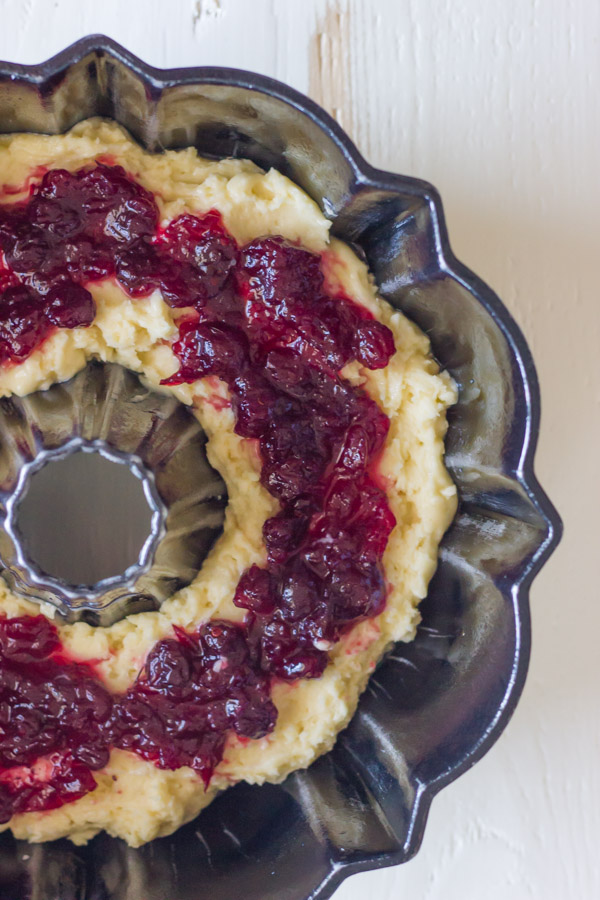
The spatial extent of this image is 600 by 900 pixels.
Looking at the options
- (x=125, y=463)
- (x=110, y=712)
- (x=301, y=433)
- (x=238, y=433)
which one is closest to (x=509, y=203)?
(x=301, y=433)

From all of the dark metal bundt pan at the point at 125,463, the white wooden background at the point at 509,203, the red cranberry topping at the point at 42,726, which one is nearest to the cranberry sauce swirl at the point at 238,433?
the red cranberry topping at the point at 42,726

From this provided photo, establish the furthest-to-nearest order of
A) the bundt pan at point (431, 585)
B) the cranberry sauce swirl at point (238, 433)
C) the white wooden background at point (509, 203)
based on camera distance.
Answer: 1. the white wooden background at point (509, 203)
2. the cranberry sauce swirl at point (238, 433)
3. the bundt pan at point (431, 585)

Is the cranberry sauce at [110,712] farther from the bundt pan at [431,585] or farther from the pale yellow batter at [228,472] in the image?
the bundt pan at [431,585]

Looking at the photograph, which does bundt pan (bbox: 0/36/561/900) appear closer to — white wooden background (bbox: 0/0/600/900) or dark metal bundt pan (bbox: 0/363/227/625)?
white wooden background (bbox: 0/0/600/900)

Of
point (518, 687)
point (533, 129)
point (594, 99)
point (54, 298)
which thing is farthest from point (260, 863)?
point (594, 99)

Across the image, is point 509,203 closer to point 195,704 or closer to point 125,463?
point 125,463

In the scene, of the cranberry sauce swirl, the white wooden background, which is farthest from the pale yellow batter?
the white wooden background
